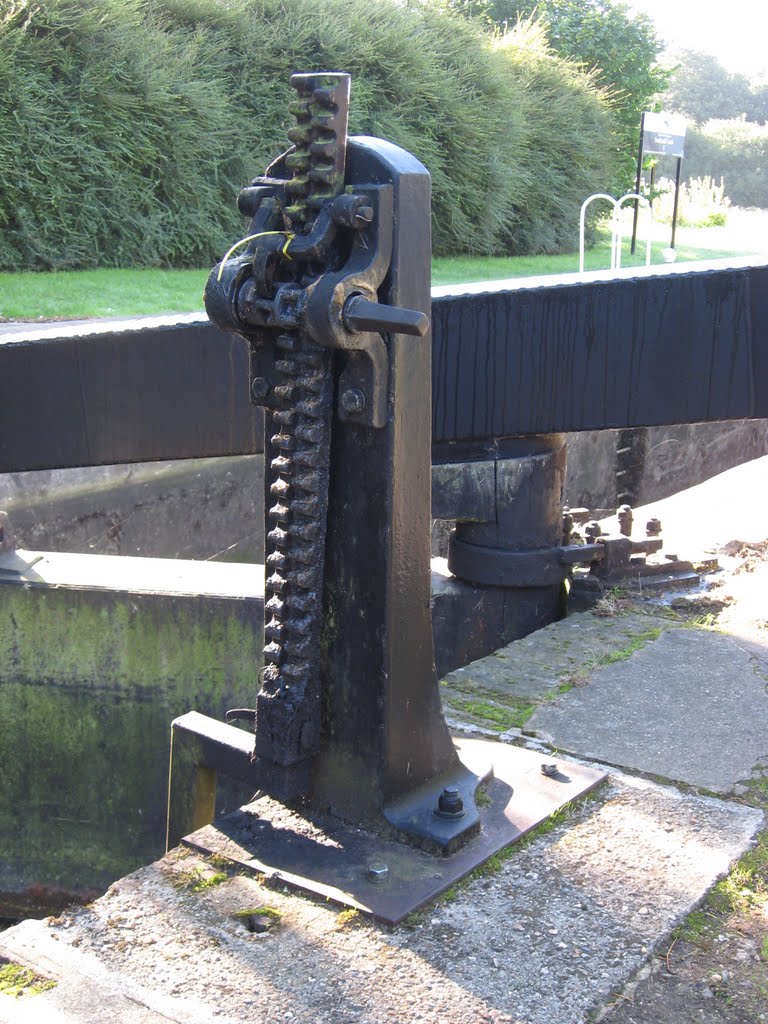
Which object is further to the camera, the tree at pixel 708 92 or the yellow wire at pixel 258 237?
the tree at pixel 708 92

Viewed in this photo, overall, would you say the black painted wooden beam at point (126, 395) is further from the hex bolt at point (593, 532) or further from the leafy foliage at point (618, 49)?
the leafy foliage at point (618, 49)

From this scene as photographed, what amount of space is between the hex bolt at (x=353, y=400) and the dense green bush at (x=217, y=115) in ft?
37.4

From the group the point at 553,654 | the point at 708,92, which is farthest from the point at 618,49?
the point at 708,92

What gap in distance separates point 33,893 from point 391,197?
113 inches

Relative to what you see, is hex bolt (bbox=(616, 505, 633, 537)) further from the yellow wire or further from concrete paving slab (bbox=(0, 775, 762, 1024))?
the yellow wire

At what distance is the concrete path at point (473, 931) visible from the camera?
5.18 feet

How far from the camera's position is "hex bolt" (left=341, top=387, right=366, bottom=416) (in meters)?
1.88

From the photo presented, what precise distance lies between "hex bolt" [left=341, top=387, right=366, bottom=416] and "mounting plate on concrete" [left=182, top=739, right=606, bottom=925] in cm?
75

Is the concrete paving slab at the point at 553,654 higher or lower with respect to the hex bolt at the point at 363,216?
lower

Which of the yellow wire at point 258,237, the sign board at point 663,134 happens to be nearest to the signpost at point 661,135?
the sign board at point 663,134

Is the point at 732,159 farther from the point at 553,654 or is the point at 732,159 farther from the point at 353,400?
the point at 353,400

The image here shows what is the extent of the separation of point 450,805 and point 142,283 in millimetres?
10994

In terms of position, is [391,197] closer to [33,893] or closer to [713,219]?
[33,893]

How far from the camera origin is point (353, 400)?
1885mm
